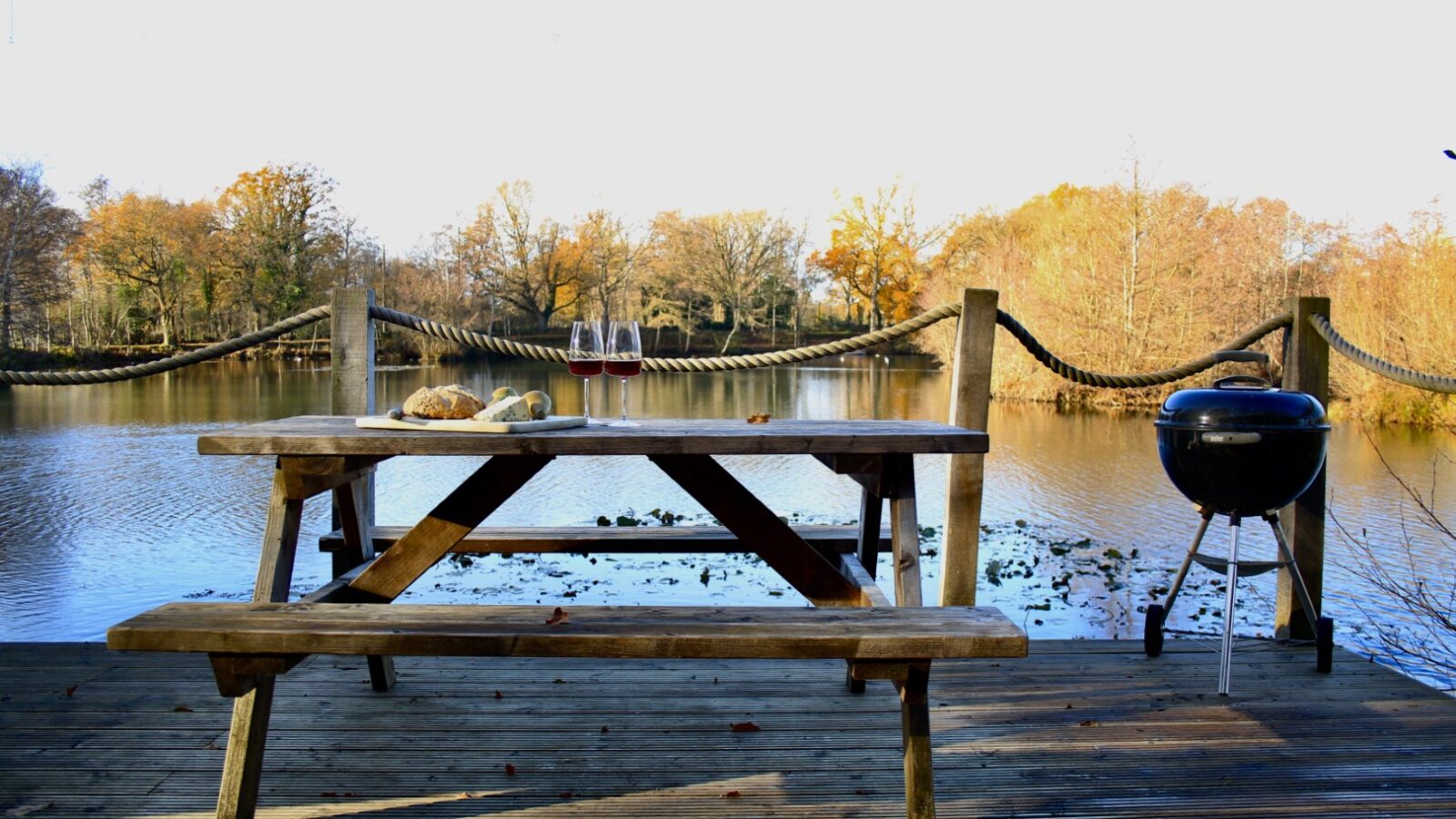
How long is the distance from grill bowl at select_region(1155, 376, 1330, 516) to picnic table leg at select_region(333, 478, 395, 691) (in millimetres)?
2154

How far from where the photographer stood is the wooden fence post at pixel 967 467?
10.2ft

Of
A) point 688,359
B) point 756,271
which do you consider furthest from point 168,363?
point 756,271

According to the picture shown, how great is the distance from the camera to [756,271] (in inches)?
1839

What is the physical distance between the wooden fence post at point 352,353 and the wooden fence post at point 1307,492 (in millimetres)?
2868

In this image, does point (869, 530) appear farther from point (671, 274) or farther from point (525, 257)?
point (671, 274)

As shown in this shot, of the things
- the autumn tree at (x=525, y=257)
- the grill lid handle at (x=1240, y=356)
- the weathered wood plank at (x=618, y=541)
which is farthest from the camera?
the autumn tree at (x=525, y=257)

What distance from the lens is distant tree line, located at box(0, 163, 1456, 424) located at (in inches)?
714

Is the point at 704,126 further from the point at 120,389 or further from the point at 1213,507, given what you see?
the point at 1213,507

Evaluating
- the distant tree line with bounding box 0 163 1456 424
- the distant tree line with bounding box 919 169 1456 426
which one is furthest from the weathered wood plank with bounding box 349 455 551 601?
the distant tree line with bounding box 919 169 1456 426

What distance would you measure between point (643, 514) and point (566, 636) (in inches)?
242

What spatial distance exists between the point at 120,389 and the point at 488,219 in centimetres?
2071

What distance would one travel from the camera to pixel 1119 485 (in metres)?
9.50

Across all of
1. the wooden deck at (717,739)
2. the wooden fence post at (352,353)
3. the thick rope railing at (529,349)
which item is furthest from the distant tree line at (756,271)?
the wooden fence post at (352,353)

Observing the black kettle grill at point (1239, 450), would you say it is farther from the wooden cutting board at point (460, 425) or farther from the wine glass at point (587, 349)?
the wooden cutting board at point (460, 425)
